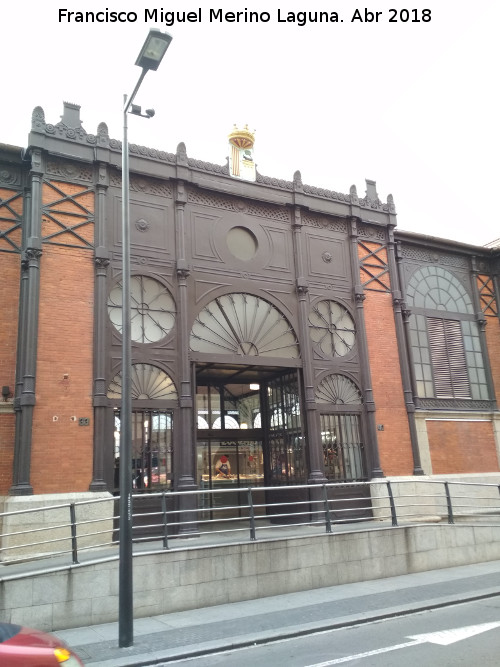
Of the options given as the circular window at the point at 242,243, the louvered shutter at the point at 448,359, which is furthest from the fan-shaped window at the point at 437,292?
the circular window at the point at 242,243

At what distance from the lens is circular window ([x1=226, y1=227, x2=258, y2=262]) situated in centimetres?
1602

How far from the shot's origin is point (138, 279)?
47.4ft

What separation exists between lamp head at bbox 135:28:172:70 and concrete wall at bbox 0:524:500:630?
25.7 feet

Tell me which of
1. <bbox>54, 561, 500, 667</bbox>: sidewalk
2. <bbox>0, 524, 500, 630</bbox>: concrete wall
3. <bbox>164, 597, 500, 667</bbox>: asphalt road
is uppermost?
<bbox>0, 524, 500, 630</bbox>: concrete wall

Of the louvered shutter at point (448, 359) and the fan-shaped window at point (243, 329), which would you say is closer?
the fan-shaped window at point (243, 329)

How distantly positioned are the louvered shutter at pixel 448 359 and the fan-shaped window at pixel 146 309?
30.5ft

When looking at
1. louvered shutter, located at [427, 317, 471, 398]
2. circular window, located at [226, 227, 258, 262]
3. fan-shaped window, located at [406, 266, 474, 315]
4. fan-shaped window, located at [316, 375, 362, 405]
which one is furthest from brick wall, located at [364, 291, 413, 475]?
circular window, located at [226, 227, 258, 262]

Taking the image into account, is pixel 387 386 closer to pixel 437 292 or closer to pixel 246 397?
pixel 246 397

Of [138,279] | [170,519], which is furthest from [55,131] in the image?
[170,519]

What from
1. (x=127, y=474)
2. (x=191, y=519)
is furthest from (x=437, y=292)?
(x=127, y=474)

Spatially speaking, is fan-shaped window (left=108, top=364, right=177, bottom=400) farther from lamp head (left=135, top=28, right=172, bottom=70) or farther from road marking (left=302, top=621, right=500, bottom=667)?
road marking (left=302, top=621, right=500, bottom=667)

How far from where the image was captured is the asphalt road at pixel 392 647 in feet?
22.2

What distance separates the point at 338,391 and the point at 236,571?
7056mm

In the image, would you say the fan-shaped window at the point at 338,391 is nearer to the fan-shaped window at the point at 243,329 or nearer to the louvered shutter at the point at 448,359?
the fan-shaped window at the point at 243,329
